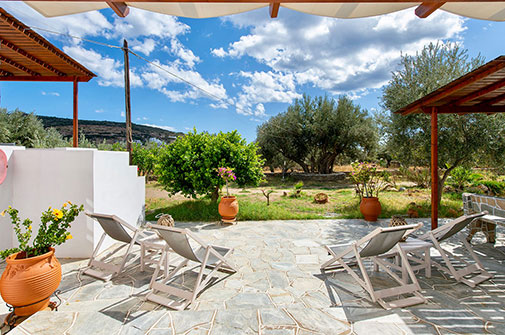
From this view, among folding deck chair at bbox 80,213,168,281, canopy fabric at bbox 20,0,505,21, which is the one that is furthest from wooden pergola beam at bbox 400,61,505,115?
folding deck chair at bbox 80,213,168,281

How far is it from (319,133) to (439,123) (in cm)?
889

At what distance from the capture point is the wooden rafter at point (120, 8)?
1813 millimetres

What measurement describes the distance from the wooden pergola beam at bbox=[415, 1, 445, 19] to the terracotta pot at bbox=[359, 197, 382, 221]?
508 centimetres

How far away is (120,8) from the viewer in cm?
188

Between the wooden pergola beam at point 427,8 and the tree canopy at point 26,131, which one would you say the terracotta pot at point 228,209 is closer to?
the wooden pergola beam at point 427,8

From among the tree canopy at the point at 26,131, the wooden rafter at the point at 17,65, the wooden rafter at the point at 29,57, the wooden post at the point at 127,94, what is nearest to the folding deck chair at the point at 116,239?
the wooden rafter at the point at 29,57

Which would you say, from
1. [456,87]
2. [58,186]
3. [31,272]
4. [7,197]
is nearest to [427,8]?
[456,87]

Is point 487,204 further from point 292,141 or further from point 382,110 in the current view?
point 292,141

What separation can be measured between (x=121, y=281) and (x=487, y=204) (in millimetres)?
6382

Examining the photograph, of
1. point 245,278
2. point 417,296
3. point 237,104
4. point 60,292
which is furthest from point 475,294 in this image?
point 237,104

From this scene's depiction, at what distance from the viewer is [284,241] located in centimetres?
489

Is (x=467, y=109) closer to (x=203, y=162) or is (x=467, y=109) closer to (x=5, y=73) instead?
(x=203, y=162)

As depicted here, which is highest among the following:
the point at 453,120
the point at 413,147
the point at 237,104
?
the point at 237,104

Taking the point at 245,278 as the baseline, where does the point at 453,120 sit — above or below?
above
